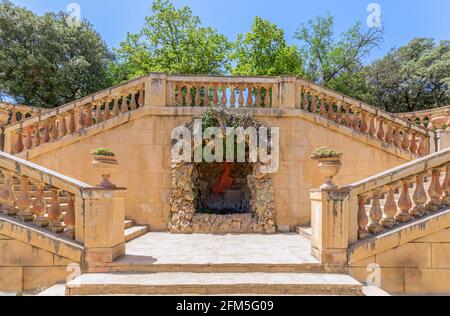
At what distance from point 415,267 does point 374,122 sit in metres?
4.60

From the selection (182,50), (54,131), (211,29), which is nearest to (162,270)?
(54,131)

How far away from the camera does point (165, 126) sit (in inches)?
293

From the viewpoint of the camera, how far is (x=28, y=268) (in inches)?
162

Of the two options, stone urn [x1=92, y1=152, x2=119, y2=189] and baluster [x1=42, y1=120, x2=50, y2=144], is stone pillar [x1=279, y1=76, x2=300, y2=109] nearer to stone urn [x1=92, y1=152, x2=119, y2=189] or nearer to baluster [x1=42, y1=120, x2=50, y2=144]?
stone urn [x1=92, y1=152, x2=119, y2=189]

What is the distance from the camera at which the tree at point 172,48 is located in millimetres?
17750

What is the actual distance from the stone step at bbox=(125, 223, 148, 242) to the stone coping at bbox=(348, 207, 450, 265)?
4382 mm

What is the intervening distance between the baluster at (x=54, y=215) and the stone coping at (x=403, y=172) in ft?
14.7

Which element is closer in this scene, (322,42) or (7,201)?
(7,201)

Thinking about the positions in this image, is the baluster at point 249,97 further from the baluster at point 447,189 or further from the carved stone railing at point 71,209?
the baluster at point 447,189

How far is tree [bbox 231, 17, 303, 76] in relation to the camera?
17250 mm

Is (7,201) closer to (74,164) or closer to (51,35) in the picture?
(74,164)

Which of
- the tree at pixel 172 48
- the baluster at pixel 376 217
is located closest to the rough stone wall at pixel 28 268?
the baluster at pixel 376 217
